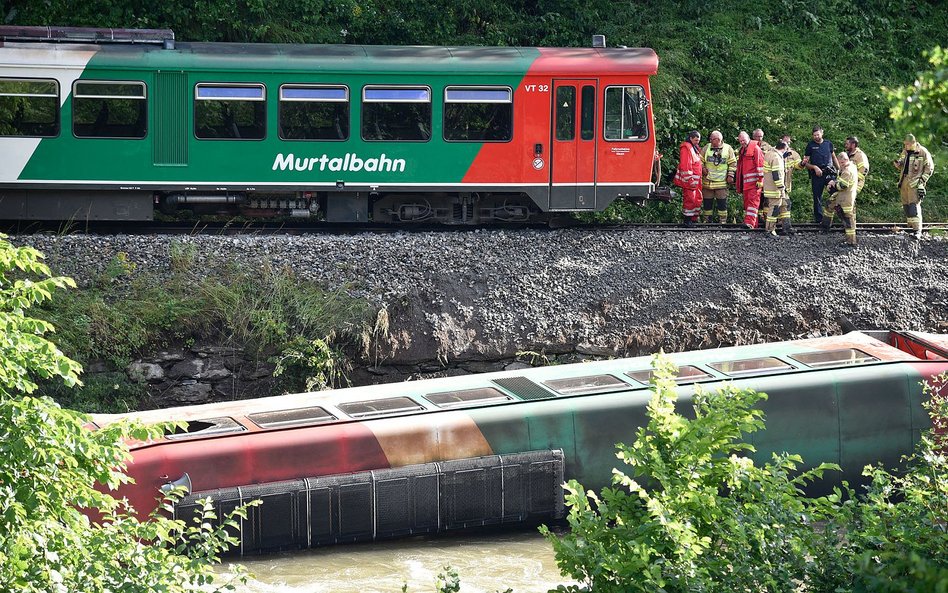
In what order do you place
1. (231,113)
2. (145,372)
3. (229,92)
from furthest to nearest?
(231,113), (229,92), (145,372)

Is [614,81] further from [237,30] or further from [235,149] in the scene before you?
[237,30]

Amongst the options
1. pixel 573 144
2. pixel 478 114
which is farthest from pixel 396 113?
pixel 573 144

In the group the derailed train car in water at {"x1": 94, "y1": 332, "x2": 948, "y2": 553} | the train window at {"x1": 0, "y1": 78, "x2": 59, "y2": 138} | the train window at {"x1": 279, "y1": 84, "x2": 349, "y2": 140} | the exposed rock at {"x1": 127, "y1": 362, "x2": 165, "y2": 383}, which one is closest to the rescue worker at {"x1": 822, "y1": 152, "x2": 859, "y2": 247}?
the derailed train car in water at {"x1": 94, "y1": 332, "x2": 948, "y2": 553}

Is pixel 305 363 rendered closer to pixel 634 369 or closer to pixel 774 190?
pixel 634 369

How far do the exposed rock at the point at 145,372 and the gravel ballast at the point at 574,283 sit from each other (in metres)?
1.64

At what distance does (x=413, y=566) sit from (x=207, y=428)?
2450 millimetres

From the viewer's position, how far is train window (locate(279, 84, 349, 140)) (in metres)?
16.8

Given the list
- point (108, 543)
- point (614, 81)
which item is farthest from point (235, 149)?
point (108, 543)

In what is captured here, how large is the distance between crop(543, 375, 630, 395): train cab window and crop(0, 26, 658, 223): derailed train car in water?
5.80 m

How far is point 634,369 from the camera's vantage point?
41.4ft

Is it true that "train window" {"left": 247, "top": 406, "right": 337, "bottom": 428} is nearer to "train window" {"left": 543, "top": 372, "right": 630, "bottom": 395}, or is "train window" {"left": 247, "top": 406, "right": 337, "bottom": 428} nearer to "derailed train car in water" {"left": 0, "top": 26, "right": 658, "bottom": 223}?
"train window" {"left": 543, "top": 372, "right": 630, "bottom": 395}

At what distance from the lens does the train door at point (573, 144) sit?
17391 mm

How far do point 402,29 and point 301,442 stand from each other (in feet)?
48.3

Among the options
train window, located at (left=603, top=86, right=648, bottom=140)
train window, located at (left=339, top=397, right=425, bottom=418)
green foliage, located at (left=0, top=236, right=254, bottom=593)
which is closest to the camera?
green foliage, located at (left=0, top=236, right=254, bottom=593)
